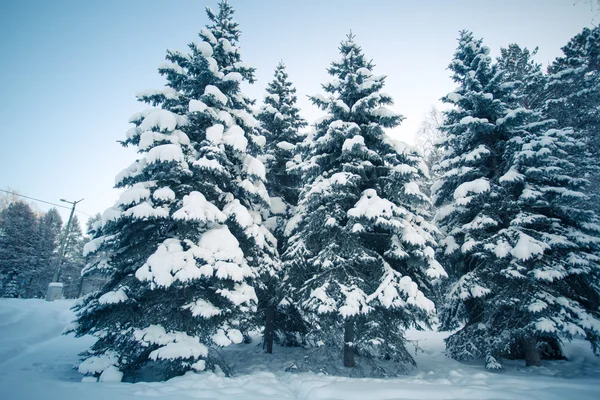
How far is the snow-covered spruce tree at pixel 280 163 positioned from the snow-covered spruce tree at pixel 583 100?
1217 centimetres

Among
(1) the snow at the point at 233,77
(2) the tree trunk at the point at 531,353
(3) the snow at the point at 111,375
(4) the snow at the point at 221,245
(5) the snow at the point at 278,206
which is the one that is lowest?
(3) the snow at the point at 111,375

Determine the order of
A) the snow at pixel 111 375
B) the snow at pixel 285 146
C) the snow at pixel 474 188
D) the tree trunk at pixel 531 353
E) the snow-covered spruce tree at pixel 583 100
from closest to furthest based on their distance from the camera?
the snow at pixel 111 375 → the tree trunk at pixel 531 353 → the snow at pixel 474 188 → the snow at pixel 285 146 → the snow-covered spruce tree at pixel 583 100

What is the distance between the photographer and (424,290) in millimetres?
8789

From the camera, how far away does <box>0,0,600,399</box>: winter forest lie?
7.25 metres

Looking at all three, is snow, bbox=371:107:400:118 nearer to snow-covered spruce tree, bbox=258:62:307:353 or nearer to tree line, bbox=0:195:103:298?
snow-covered spruce tree, bbox=258:62:307:353

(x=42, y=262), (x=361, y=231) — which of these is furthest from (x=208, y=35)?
(x=42, y=262)

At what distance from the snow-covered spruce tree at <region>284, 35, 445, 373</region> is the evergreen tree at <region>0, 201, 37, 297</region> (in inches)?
1643

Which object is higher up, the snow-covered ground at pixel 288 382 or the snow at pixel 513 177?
the snow at pixel 513 177

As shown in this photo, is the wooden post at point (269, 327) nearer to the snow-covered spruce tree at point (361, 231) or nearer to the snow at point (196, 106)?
the snow-covered spruce tree at point (361, 231)

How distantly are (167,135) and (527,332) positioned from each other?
472 inches

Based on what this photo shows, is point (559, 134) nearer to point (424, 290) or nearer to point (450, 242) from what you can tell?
point (450, 242)

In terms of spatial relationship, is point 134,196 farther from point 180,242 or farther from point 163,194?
point 180,242

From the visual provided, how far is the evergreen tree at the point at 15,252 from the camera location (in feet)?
107

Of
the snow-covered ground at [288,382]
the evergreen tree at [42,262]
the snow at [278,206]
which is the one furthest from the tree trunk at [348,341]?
the evergreen tree at [42,262]
